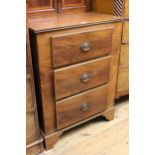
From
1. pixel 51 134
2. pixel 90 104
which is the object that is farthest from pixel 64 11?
pixel 51 134

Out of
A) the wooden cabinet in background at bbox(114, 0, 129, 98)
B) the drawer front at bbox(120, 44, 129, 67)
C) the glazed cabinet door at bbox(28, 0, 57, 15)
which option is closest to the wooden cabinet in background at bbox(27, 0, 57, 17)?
the glazed cabinet door at bbox(28, 0, 57, 15)

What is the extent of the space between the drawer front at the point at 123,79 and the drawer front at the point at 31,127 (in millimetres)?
739

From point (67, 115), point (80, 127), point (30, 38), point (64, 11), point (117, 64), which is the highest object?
point (64, 11)

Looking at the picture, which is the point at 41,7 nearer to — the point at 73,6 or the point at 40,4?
the point at 40,4

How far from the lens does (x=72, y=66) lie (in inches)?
46.4

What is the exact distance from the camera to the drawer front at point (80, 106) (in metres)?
1.26

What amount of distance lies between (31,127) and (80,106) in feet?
1.13

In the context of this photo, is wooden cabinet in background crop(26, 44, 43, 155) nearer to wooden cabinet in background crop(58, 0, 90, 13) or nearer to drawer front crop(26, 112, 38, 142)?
drawer front crop(26, 112, 38, 142)

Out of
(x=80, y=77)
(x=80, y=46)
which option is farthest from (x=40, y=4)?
(x=80, y=77)

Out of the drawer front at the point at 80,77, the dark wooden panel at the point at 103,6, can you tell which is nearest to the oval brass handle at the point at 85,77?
the drawer front at the point at 80,77

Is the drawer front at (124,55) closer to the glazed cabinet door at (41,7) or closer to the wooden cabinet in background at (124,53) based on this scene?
the wooden cabinet in background at (124,53)
